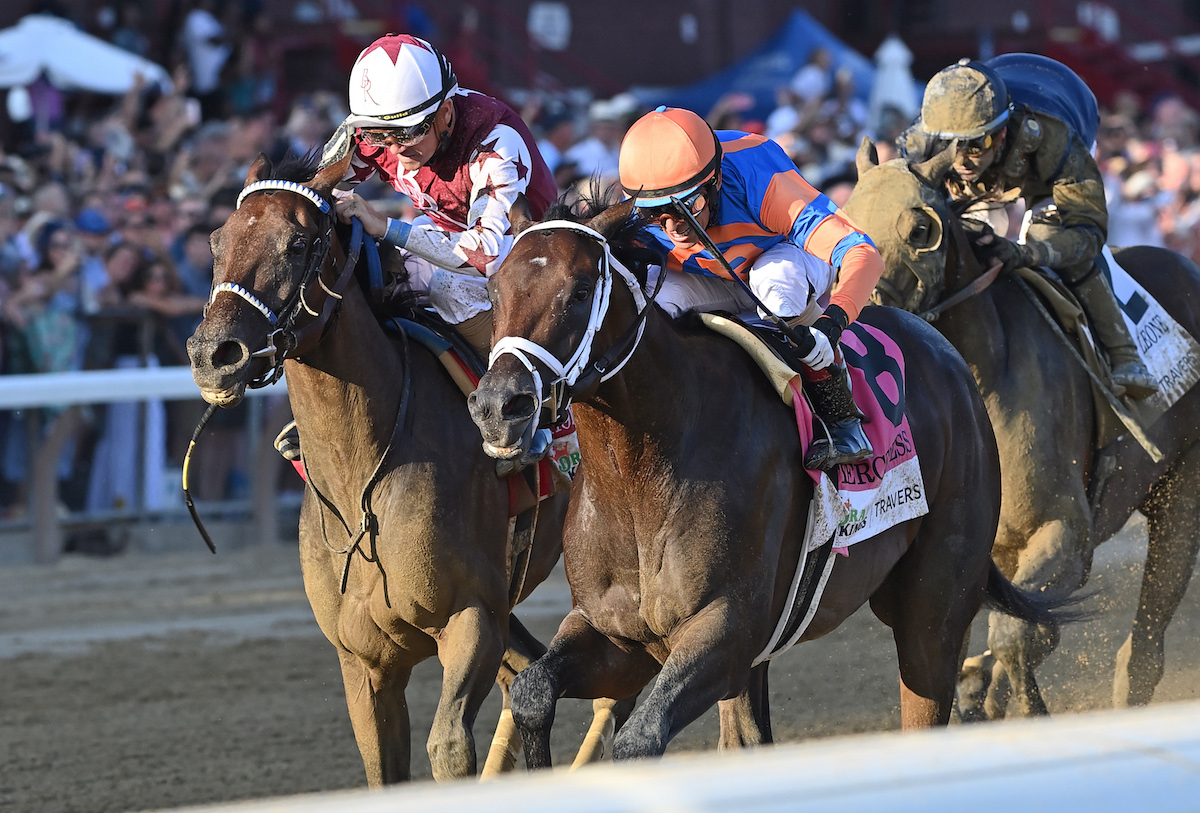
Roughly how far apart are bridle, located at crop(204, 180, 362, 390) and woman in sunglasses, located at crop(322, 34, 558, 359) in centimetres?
10

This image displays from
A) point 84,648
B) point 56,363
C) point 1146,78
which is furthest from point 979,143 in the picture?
point 1146,78

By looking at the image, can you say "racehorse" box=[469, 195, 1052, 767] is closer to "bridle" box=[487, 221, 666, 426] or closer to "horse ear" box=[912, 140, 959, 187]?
"bridle" box=[487, 221, 666, 426]

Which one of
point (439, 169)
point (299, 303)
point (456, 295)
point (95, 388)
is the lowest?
point (95, 388)

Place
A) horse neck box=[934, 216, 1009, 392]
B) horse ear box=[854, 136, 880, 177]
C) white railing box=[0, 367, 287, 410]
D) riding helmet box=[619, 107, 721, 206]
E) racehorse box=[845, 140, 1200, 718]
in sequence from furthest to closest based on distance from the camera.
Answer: white railing box=[0, 367, 287, 410], horse ear box=[854, 136, 880, 177], horse neck box=[934, 216, 1009, 392], racehorse box=[845, 140, 1200, 718], riding helmet box=[619, 107, 721, 206]

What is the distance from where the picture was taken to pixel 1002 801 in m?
1.54

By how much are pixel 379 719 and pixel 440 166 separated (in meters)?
1.57

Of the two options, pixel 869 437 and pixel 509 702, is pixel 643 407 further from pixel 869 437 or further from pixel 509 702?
pixel 509 702

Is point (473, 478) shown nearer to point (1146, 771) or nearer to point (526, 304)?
point (526, 304)

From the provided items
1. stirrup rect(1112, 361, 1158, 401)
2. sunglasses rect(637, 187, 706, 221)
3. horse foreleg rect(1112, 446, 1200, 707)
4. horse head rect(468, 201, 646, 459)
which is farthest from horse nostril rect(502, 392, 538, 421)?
horse foreleg rect(1112, 446, 1200, 707)

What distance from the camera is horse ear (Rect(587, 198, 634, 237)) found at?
3.47m

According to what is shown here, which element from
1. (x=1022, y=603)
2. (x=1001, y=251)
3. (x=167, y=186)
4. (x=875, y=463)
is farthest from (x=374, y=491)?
(x=167, y=186)

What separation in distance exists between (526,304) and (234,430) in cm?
595

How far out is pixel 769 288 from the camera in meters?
3.98

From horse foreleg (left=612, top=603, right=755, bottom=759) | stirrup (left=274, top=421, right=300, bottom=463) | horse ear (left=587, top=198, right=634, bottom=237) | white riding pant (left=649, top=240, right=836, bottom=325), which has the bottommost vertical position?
horse foreleg (left=612, top=603, right=755, bottom=759)
